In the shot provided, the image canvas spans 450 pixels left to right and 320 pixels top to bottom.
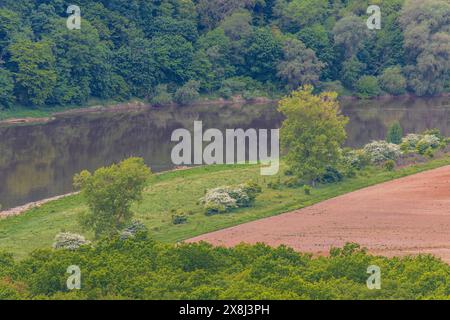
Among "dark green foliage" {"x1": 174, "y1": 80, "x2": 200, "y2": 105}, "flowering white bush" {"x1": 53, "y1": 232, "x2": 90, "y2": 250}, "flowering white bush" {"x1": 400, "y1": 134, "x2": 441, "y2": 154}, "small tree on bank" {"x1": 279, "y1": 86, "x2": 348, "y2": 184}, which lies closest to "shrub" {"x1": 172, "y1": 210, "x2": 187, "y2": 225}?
"flowering white bush" {"x1": 53, "y1": 232, "x2": 90, "y2": 250}

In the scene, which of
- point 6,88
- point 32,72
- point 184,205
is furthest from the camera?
point 32,72

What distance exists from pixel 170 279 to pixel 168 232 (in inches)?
603

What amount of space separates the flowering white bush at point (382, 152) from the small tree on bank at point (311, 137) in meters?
5.23

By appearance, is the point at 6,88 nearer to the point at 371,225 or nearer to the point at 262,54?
the point at 262,54

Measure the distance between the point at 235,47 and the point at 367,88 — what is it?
1478 centimetres

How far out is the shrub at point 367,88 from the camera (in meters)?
117

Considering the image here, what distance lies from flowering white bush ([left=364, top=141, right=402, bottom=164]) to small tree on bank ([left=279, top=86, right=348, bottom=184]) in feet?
17.2

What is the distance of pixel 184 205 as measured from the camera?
61.6m

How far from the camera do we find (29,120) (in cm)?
9825

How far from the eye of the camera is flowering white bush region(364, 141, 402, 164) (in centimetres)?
7112

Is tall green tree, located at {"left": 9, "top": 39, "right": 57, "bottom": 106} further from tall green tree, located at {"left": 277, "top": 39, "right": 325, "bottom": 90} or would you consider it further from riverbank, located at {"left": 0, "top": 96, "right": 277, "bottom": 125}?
tall green tree, located at {"left": 277, "top": 39, "right": 325, "bottom": 90}

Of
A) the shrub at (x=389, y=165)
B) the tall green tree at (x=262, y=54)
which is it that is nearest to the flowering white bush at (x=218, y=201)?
the shrub at (x=389, y=165)

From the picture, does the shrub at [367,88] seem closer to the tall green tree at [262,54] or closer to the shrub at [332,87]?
the shrub at [332,87]

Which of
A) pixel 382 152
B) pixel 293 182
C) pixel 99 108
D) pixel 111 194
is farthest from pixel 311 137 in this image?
pixel 99 108
